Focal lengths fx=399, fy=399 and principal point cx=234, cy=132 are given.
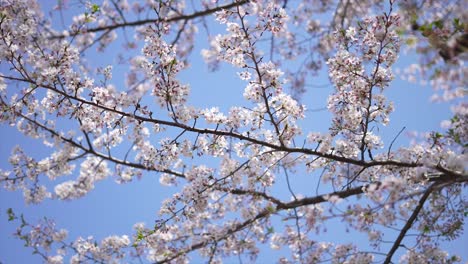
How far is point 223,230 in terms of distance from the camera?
250 inches

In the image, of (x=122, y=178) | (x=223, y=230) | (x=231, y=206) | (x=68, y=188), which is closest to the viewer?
(x=223, y=230)

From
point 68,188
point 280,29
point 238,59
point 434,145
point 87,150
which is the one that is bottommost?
point 434,145

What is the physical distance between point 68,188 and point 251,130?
18.1 ft

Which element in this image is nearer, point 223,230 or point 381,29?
point 381,29

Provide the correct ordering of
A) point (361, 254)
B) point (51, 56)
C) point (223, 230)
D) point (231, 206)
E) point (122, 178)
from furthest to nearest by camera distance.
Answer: point (122, 178)
point (231, 206)
point (223, 230)
point (361, 254)
point (51, 56)

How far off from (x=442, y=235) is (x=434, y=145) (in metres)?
1.33

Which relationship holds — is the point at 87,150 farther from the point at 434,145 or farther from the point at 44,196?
the point at 434,145

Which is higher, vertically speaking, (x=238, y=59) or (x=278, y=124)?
(x=238, y=59)

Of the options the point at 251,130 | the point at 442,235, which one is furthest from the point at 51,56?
the point at 442,235

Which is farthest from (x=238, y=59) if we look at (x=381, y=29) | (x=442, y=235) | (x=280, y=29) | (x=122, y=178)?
(x=122, y=178)

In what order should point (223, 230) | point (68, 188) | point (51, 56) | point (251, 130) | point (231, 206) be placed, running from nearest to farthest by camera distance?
point (51, 56)
point (251, 130)
point (223, 230)
point (231, 206)
point (68, 188)

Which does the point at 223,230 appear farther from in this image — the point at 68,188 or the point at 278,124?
the point at 68,188

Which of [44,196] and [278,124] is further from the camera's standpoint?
[44,196]

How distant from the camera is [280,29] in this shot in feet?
14.8
